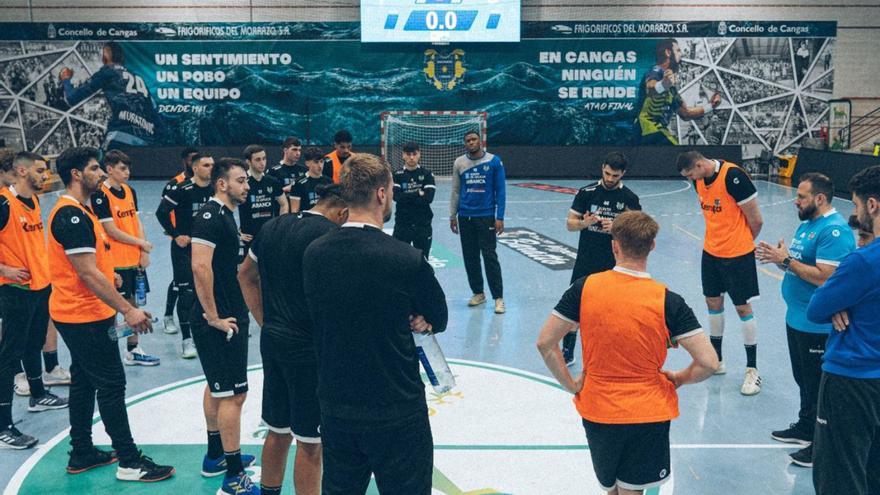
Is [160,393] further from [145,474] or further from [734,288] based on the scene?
[734,288]

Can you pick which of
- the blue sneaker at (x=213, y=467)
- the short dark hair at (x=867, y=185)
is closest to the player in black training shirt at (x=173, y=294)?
the blue sneaker at (x=213, y=467)

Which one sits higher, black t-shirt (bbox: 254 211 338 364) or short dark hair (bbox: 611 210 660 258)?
short dark hair (bbox: 611 210 660 258)

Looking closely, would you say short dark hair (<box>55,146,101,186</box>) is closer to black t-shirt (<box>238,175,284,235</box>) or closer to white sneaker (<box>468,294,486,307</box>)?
black t-shirt (<box>238,175,284,235</box>)

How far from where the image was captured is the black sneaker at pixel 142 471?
5477mm

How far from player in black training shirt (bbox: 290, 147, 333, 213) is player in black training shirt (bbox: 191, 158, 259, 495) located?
4169 mm

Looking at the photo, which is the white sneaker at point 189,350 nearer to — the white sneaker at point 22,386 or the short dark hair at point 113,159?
the white sneaker at point 22,386

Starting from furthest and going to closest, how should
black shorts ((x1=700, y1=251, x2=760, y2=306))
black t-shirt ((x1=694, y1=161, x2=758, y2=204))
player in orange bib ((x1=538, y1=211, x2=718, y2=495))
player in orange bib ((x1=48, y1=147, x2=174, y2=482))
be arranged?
1. black shorts ((x1=700, y1=251, x2=760, y2=306))
2. black t-shirt ((x1=694, y1=161, x2=758, y2=204))
3. player in orange bib ((x1=48, y1=147, x2=174, y2=482))
4. player in orange bib ((x1=538, y1=211, x2=718, y2=495))

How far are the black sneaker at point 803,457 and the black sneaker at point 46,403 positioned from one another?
245 inches

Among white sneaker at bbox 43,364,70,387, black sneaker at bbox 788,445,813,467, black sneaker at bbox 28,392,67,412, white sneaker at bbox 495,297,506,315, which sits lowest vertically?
black sneaker at bbox 788,445,813,467

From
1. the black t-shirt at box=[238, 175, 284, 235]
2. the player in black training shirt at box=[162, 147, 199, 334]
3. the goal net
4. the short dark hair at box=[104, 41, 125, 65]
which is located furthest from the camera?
the goal net

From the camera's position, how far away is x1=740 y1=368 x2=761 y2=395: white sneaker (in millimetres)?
7199

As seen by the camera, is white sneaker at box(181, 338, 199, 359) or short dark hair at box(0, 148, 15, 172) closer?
short dark hair at box(0, 148, 15, 172)

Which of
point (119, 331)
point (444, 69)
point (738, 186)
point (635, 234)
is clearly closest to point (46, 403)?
point (119, 331)

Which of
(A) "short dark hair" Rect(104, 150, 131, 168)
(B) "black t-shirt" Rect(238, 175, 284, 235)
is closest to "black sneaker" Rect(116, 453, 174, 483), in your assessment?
(A) "short dark hair" Rect(104, 150, 131, 168)
